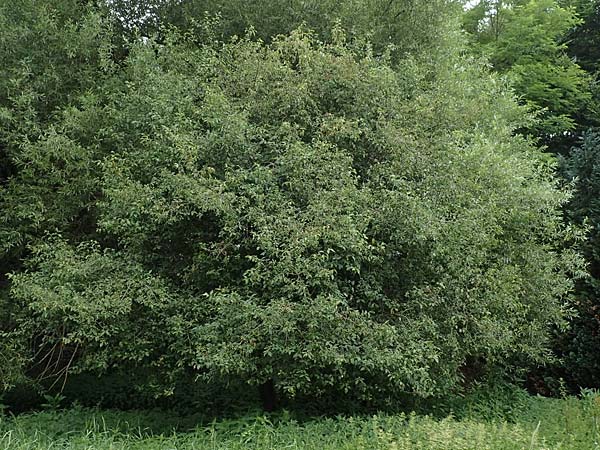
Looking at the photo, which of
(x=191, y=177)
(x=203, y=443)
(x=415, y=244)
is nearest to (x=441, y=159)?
(x=415, y=244)

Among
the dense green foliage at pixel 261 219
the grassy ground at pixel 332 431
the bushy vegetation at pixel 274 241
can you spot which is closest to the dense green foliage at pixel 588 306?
the bushy vegetation at pixel 274 241

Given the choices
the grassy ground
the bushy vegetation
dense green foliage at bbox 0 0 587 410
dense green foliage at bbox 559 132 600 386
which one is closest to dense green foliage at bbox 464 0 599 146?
dense green foliage at bbox 559 132 600 386

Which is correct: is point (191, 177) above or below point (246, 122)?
below

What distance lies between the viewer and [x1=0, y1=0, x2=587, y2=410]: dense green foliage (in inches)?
226

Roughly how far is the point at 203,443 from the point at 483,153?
14.2ft

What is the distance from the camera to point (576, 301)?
954 cm

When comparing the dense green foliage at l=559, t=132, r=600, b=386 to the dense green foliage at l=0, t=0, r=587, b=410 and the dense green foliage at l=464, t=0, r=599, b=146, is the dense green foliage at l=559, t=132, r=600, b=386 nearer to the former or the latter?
the dense green foliage at l=0, t=0, r=587, b=410

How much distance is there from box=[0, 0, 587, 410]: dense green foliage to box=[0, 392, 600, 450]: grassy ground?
17.1 inches

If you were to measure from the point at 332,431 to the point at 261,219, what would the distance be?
74.7 inches

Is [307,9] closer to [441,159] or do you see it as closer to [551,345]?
[441,159]

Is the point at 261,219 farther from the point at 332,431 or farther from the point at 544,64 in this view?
the point at 544,64

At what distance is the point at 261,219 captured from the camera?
227 inches

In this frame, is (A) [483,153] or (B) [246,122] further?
(A) [483,153]

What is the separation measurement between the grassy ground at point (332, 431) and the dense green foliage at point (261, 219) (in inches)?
17.1
